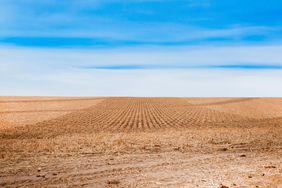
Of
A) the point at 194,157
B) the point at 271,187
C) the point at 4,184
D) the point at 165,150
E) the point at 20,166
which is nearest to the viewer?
the point at 271,187

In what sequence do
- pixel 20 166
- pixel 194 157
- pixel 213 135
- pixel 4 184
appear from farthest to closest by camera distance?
pixel 213 135 < pixel 194 157 < pixel 20 166 < pixel 4 184

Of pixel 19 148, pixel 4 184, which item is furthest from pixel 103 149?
pixel 4 184

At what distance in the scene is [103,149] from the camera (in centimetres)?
1972

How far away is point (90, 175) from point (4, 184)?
2.73m

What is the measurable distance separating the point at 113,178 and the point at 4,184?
3385 millimetres

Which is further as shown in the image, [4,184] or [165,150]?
[165,150]

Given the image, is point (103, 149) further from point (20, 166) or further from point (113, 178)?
point (113, 178)

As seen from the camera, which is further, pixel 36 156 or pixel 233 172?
pixel 36 156

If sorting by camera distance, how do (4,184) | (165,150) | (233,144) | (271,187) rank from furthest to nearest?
(233,144), (165,150), (4,184), (271,187)

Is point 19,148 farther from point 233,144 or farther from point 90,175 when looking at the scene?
point 233,144

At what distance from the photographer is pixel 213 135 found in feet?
87.0

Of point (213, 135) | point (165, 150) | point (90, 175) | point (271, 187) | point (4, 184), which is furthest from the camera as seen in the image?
point (213, 135)

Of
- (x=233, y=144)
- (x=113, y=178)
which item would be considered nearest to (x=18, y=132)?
(x=233, y=144)

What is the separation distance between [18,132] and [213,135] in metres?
13.5
